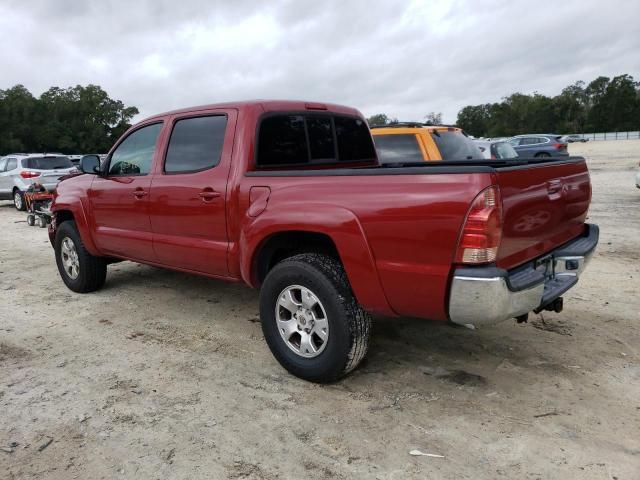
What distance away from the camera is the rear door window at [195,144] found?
407 centimetres

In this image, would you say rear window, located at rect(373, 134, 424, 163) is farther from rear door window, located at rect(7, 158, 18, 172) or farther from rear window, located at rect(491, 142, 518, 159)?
rear door window, located at rect(7, 158, 18, 172)

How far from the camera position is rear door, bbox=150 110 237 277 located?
396 cm

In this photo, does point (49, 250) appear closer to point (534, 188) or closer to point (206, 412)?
point (206, 412)

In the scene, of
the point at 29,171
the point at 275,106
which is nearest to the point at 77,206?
the point at 275,106

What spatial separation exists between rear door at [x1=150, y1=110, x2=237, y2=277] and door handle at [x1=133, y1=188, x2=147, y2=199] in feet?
0.50

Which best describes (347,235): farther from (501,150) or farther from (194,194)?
(501,150)

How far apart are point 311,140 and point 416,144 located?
3358mm

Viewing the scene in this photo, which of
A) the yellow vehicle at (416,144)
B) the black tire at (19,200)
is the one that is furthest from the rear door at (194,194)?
the black tire at (19,200)

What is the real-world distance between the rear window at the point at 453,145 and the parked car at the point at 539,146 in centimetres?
1787

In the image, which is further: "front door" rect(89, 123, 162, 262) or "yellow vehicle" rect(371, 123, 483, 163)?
"yellow vehicle" rect(371, 123, 483, 163)

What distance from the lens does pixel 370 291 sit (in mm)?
3100

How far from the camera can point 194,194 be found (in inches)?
162

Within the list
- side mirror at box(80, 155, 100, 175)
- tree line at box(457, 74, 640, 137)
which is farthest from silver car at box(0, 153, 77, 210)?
tree line at box(457, 74, 640, 137)

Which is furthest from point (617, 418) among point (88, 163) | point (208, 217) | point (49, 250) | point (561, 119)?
point (561, 119)
